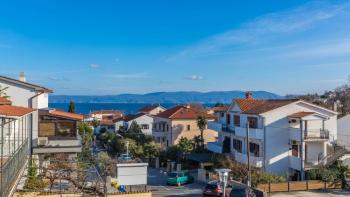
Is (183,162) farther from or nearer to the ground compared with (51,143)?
nearer to the ground

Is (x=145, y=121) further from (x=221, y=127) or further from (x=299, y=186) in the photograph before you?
(x=299, y=186)

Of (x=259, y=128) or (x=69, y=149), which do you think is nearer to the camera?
(x=69, y=149)

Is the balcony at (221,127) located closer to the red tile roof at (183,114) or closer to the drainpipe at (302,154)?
the red tile roof at (183,114)

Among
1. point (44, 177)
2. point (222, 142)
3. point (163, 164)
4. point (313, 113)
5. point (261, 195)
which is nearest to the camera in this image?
point (44, 177)

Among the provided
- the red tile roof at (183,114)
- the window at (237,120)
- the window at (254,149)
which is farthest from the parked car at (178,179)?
the red tile roof at (183,114)

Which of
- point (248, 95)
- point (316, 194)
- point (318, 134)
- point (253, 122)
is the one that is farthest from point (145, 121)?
point (316, 194)

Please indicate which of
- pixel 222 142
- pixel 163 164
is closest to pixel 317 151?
pixel 222 142

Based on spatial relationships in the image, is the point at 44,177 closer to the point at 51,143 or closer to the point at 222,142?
the point at 51,143
